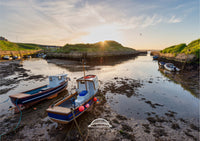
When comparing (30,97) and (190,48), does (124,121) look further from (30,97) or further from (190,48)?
(190,48)

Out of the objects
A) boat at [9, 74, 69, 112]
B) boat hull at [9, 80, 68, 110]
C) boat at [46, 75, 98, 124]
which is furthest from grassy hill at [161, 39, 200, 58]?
boat hull at [9, 80, 68, 110]

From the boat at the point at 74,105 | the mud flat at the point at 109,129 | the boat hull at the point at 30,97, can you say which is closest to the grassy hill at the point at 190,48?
the mud flat at the point at 109,129

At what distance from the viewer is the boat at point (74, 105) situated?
24.8 feet

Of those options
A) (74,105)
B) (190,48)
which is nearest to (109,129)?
(74,105)

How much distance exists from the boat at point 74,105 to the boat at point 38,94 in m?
4.73

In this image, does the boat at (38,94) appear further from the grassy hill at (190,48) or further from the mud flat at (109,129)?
the grassy hill at (190,48)

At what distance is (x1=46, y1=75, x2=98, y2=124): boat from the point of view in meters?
7.57

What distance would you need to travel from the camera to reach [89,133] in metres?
7.57

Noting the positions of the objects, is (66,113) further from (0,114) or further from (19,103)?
(0,114)

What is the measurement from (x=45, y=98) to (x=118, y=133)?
11.3m

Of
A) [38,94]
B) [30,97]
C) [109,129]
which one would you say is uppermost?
[38,94]

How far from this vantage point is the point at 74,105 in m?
8.38

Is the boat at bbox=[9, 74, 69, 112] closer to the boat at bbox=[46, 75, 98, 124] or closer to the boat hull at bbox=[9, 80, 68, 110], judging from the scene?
the boat hull at bbox=[9, 80, 68, 110]

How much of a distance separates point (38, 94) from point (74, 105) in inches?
269
